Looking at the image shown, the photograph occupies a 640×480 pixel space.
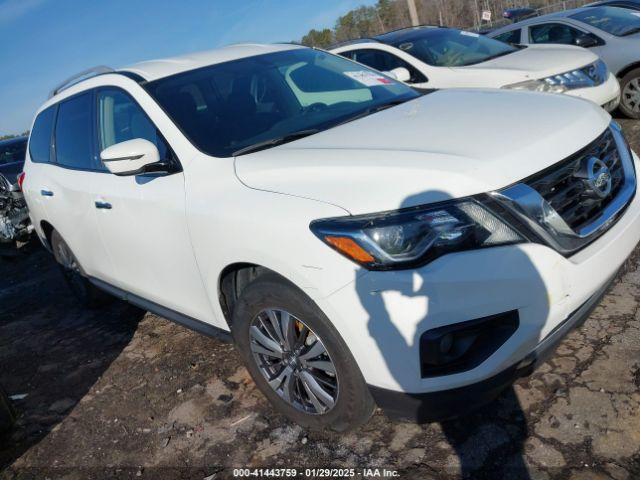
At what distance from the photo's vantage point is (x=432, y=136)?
89.5 inches

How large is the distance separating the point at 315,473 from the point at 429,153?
1.43m

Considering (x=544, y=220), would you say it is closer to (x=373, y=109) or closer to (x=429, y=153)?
(x=429, y=153)

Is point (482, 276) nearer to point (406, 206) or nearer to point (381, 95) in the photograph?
point (406, 206)

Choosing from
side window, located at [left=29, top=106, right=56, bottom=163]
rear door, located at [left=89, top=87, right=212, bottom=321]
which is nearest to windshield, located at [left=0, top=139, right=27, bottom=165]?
side window, located at [left=29, top=106, right=56, bottom=163]

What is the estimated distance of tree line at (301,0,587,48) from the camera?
5241cm

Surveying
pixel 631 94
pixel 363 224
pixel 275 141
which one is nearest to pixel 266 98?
pixel 275 141

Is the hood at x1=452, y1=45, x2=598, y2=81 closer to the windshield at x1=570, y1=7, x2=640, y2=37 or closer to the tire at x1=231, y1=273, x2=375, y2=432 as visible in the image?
the windshield at x1=570, y1=7, x2=640, y2=37

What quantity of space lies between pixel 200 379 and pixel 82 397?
2.67 feet

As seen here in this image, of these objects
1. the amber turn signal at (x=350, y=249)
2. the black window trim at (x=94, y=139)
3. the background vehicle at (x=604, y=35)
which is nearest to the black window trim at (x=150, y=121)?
the black window trim at (x=94, y=139)

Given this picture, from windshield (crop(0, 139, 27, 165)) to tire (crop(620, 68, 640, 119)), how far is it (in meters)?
8.92

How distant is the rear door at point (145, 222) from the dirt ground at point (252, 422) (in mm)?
542

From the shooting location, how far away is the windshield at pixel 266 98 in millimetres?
2816

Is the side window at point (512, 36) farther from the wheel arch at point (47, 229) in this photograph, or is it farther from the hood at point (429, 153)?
the wheel arch at point (47, 229)

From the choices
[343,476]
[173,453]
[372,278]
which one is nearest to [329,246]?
[372,278]
